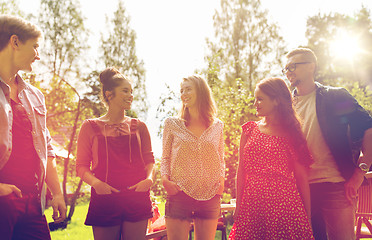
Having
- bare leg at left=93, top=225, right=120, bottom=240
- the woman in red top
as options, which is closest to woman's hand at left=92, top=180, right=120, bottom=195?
the woman in red top

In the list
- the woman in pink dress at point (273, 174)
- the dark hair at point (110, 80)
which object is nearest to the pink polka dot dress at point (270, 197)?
the woman in pink dress at point (273, 174)

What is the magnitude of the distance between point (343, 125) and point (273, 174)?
877 mm

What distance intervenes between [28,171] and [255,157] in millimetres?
1744

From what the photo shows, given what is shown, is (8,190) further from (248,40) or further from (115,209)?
(248,40)

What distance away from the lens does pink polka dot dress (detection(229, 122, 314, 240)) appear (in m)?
2.62

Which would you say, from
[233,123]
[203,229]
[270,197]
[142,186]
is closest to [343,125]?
[270,197]

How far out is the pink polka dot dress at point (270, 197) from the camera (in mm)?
2623

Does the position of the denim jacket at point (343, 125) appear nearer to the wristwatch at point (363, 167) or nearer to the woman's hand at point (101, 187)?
the wristwatch at point (363, 167)

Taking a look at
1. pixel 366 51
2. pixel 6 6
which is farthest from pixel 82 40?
pixel 366 51

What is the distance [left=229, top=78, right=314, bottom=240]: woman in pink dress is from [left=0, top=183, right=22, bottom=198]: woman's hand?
1.65m

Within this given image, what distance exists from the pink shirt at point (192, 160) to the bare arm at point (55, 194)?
110 cm

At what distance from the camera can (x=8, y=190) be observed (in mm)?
1893

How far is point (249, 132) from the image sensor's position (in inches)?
120

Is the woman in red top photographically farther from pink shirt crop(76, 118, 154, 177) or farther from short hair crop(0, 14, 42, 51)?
short hair crop(0, 14, 42, 51)
